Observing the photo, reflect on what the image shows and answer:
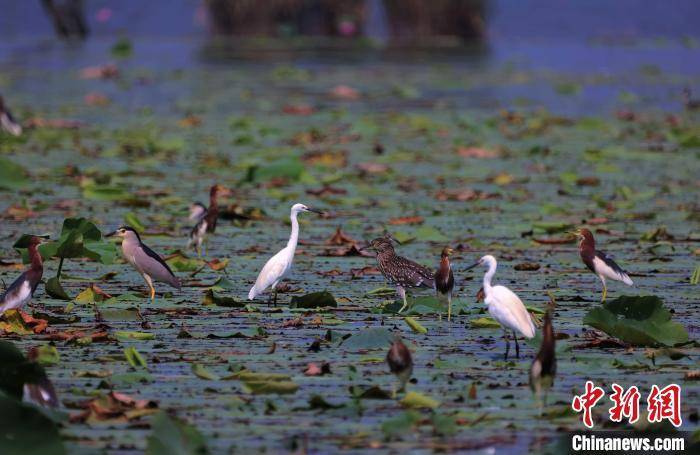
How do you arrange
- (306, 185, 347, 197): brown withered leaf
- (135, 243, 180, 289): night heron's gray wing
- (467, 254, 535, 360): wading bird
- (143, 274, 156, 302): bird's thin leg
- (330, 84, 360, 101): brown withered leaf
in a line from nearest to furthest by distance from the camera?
1. (467, 254, 535, 360): wading bird
2. (135, 243, 180, 289): night heron's gray wing
3. (143, 274, 156, 302): bird's thin leg
4. (306, 185, 347, 197): brown withered leaf
5. (330, 84, 360, 101): brown withered leaf

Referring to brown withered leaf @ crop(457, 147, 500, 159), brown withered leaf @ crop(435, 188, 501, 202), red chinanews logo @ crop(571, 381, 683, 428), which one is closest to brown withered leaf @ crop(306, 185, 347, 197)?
brown withered leaf @ crop(435, 188, 501, 202)

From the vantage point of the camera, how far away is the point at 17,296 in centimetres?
704

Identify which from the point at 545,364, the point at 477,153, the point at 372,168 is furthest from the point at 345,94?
the point at 545,364

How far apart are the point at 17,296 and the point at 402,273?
201cm

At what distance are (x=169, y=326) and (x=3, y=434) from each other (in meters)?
2.27

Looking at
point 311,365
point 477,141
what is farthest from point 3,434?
point 477,141

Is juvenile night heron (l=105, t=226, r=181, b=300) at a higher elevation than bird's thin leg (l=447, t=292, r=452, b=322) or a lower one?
higher

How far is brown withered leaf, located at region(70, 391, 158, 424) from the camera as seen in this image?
5.53 metres

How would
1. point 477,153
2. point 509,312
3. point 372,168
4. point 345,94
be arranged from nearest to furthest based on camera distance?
point 509,312 → point 372,168 → point 477,153 → point 345,94

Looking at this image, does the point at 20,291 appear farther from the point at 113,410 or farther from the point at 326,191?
the point at 326,191

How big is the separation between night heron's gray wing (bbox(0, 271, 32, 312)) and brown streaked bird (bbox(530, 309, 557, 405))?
256 cm

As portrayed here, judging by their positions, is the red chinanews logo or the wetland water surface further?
the wetland water surface

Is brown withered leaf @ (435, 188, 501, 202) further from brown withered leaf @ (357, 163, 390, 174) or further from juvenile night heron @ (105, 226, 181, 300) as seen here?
juvenile night heron @ (105, 226, 181, 300)

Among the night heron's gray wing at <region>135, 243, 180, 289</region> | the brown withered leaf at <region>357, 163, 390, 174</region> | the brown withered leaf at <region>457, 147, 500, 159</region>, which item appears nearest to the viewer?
the night heron's gray wing at <region>135, 243, 180, 289</region>
